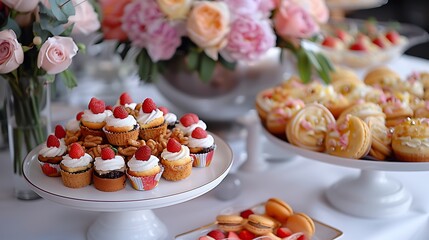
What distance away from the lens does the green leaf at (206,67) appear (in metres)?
1.19

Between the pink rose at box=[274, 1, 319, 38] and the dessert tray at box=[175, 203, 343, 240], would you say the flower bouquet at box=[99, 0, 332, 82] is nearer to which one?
the pink rose at box=[274, 1, 319, 38]

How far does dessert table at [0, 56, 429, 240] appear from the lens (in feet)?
3.11

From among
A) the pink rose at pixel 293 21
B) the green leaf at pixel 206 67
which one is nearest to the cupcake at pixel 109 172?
the green leaf at pixel 206 67

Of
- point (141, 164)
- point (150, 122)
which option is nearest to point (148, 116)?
point (150, 122)

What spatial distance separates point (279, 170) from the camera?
1188mm

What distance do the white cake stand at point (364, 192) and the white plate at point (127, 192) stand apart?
7.6 inches

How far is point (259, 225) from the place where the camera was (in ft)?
2.85

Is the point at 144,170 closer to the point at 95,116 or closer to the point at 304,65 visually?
the point at 95,116

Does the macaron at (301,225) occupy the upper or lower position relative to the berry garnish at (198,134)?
lower

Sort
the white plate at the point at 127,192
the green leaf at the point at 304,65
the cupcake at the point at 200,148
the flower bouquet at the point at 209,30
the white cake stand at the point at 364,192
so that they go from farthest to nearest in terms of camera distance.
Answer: the green leaf at the point at 304,65 < the flower bouquet at the point at 209,30 < the white cake stand at the point at 364,192 < the cupcake at the point at 200,148 < the white plate at the point at 127,192

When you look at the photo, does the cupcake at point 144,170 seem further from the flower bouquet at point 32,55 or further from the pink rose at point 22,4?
the pink rose at point 22,4

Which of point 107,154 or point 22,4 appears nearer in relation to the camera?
point 107,154

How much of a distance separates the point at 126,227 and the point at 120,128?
0.55 feet

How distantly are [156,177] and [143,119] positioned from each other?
12cm
